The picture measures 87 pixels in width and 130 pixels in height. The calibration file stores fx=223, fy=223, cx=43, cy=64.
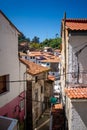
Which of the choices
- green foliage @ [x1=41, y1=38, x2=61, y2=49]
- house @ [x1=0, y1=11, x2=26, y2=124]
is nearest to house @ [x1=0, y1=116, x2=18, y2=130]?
house @ [x1=0, y1=11, x2=26, y2=124]

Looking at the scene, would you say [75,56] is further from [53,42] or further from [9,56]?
[53,42]

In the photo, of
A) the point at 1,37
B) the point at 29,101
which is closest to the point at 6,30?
the point at 1,37

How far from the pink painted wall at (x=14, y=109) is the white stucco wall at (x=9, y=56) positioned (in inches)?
16.0

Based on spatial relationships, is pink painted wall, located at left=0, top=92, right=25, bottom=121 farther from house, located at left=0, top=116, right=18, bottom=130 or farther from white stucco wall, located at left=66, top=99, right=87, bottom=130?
white stucco wall, located at left=66, top=99, right=87, bottom=130

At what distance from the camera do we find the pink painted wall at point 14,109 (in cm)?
1691

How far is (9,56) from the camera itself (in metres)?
17.6

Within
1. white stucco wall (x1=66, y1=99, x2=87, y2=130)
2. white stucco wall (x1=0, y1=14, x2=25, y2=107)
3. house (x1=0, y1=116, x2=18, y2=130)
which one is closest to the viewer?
house (x1=0, y1=116, x2=18, y2=130)

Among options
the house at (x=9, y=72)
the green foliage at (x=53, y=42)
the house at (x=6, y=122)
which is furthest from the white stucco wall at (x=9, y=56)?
the green foliage at (x=53, y=42)

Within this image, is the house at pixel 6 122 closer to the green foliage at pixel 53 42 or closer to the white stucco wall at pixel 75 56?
the white stucco wall at pixel 75 56

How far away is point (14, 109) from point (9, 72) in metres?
3.53

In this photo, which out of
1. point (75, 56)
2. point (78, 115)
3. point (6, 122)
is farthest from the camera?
point (75, 56)

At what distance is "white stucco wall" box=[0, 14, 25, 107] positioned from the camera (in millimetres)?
16125

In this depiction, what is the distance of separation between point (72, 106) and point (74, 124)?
1.07m

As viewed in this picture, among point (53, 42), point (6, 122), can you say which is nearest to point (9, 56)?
point (6, 122)
